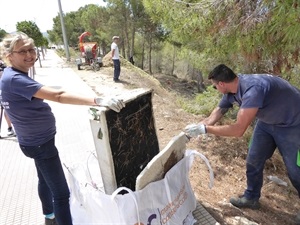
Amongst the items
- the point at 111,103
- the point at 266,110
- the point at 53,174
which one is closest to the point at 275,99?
the point at 266,110

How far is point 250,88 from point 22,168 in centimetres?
Result: 291

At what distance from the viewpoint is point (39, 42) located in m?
14.3

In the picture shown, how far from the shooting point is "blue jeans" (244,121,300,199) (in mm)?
2355

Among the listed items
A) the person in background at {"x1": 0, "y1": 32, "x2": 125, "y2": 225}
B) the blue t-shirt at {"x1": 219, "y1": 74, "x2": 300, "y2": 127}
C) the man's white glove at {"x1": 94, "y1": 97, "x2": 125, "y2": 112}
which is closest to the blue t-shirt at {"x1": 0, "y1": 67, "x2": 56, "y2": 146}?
the person in background at {"x1": 0, "y1": 32, "x2": 125, "y2": 225}

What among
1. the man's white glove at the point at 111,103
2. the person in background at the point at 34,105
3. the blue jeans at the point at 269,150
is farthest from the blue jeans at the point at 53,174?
the blue jeans at the point at 269,150

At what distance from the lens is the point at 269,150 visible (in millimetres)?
2621

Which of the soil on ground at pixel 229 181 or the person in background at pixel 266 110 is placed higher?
the person in background at pixel 266 110

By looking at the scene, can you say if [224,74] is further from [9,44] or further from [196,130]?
[9,44]

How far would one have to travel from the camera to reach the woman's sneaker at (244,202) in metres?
2.78

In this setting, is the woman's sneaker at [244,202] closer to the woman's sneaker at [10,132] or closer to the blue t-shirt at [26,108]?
the blue t-shirt at [26,108]

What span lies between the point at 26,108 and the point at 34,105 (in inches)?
2.1

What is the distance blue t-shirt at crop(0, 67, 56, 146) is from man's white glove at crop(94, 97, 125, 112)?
1.19 ft

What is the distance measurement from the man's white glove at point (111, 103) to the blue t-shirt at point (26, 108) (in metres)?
0.36

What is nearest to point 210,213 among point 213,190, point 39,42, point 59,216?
point 213,190
